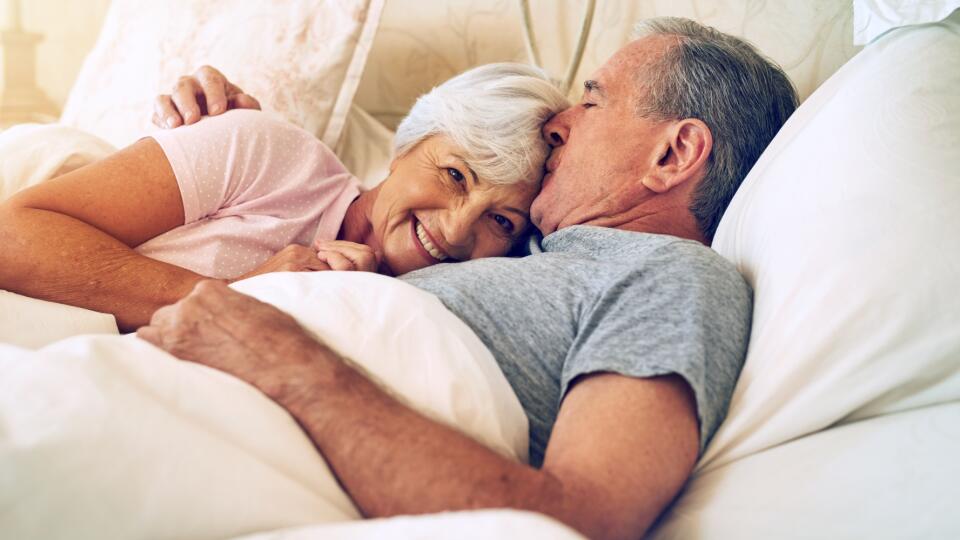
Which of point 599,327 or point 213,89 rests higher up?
point 213,89

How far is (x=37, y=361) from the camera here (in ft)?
2.17

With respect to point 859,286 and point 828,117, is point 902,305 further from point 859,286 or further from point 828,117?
point 828,117

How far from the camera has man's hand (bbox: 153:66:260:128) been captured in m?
1.37

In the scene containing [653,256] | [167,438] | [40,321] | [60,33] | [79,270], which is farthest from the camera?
[60,33]

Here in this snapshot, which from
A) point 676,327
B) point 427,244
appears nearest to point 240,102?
point 427,244

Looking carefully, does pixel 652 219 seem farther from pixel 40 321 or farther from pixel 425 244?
pixel 40 321

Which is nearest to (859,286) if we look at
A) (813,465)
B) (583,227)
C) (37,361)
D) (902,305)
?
(902,305)

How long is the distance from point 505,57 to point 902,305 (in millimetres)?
1189

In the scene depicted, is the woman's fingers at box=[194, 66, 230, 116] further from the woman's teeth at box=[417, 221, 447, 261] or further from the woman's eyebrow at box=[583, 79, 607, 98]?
the woman's eyebrow at box=[583, 79, 607, 98]

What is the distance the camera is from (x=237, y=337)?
0.81 meters

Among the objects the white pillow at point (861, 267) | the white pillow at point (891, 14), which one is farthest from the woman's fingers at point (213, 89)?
the white pillow at point (891, 14)

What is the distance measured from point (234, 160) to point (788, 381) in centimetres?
93

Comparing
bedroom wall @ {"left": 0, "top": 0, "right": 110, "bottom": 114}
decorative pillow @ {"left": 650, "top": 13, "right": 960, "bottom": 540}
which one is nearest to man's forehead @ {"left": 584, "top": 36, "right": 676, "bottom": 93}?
decorative pillow @ {"left": 650, "top": 13, "right": 960, "bottom": 540}

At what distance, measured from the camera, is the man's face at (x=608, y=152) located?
47.3 inches
